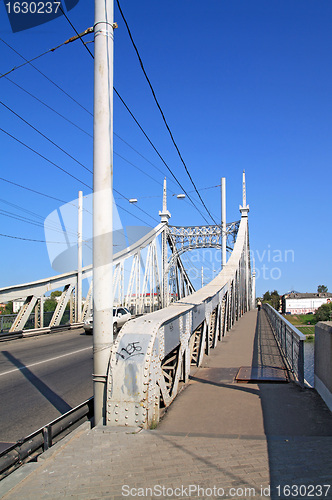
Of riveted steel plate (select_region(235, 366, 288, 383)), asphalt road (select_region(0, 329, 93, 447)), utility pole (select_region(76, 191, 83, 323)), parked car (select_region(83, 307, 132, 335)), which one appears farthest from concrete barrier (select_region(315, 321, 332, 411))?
utility pole (select_region(76, 191, 83, 323))

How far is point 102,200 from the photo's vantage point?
5316mm

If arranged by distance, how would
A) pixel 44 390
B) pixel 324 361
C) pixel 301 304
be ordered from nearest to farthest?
pixel 324 361
pixel 44 390
pixel 301 304

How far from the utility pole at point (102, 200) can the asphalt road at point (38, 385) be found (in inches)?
70.1

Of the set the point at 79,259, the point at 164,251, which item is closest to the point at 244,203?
the point at 164,251

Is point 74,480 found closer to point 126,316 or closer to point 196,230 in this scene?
point 126,316

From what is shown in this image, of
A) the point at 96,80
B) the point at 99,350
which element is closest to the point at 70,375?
the point at 99,350

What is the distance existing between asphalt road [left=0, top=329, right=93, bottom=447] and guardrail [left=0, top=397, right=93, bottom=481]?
980 mm

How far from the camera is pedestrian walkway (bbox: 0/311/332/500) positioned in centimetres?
323

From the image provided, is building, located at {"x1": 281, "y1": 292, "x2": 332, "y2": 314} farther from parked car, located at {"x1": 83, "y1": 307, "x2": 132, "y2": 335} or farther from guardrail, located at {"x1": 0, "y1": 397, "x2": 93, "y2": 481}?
guardrail, located at {"x1": 0, "y1": 397, "x2": 93, "y2": 481}

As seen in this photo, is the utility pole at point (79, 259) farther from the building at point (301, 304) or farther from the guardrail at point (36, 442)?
the building at point (301, 304)

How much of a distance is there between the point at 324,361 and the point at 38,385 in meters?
5.88

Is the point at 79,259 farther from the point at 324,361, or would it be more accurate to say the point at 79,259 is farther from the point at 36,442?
the point at 36,442

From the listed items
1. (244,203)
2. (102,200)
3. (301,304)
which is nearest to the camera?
(102,200)

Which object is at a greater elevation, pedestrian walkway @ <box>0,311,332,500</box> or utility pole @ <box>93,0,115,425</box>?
utility pole @ <box>93,0,115,425</box>
